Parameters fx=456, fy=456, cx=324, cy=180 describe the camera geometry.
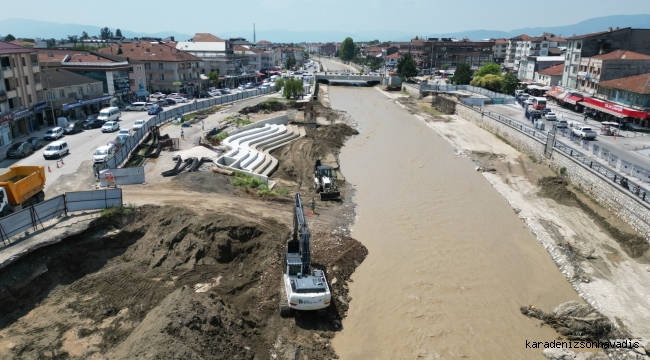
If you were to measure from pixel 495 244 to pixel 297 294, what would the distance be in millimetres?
13754

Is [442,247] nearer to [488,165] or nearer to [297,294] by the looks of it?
[297,294]

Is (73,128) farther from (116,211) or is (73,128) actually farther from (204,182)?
(116,211)

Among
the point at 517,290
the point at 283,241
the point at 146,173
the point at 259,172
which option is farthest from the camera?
the point at 259,172

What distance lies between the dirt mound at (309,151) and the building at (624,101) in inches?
1095

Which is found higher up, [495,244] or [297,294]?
[297,294]

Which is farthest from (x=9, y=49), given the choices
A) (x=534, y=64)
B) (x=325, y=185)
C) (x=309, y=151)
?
(x=534, y=64)

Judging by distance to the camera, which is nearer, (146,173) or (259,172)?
(146,173)

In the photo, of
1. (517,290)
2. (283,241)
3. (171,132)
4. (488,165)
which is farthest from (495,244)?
(171,132)

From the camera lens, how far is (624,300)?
775 inches

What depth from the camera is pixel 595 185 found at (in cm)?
3122

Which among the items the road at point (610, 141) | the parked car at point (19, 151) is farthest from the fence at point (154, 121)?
the road at point (610, 141)

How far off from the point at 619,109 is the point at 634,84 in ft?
13.6

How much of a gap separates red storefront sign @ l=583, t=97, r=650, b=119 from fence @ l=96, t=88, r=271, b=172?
47161mm

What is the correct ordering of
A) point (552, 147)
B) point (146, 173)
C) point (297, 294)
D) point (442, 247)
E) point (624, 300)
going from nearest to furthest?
point (297, 294)
point (624, 300)
point (442, 247)
point (146, 173)
point (552, 147)
